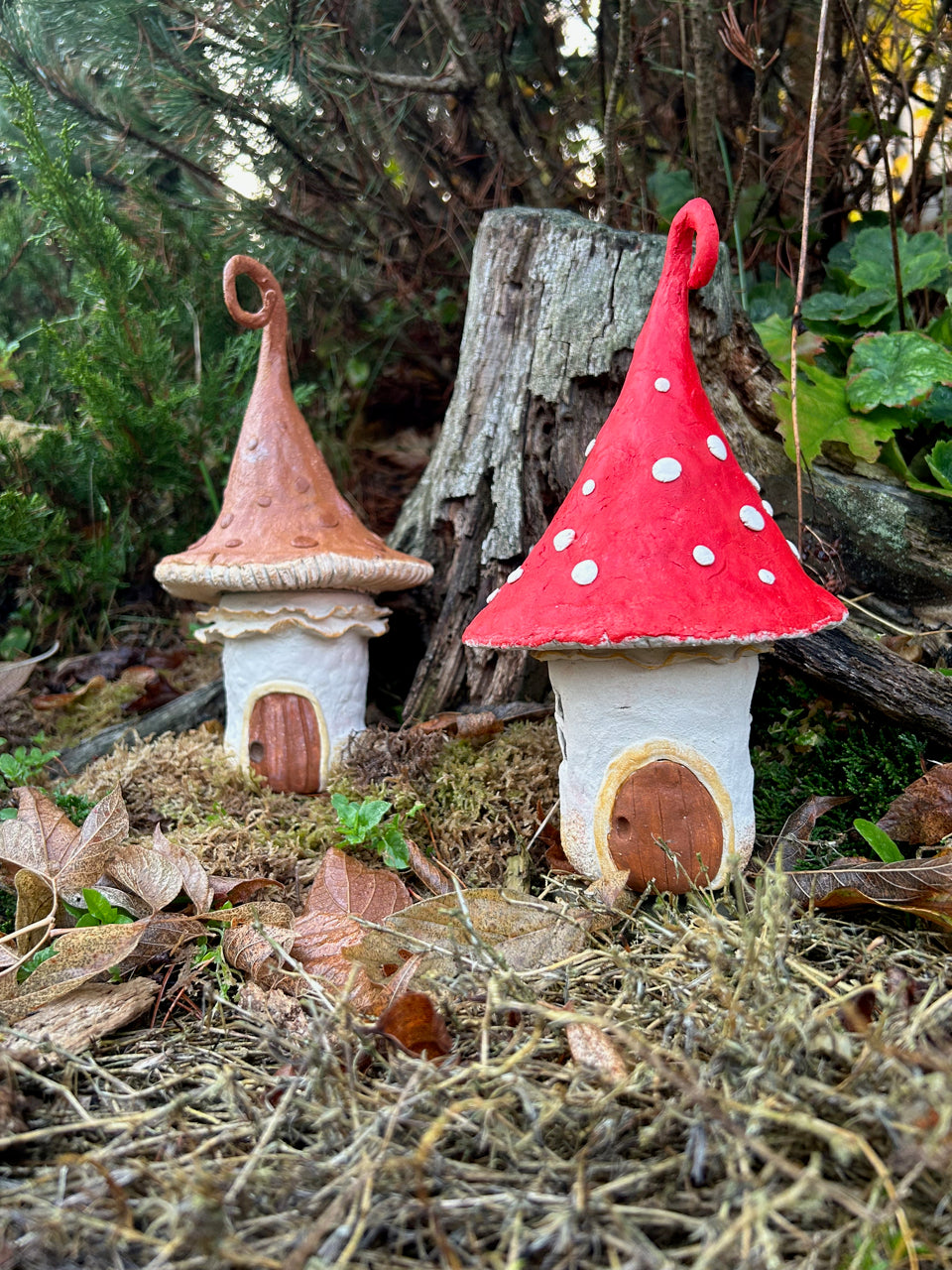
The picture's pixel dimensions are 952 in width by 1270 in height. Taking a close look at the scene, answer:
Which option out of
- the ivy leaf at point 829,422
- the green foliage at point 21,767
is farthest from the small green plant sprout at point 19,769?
the ivy leaf at point 829,422

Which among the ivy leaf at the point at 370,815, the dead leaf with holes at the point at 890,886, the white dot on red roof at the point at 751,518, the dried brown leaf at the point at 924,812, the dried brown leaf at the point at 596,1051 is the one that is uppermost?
the white dot on red roof at the point at 751,518

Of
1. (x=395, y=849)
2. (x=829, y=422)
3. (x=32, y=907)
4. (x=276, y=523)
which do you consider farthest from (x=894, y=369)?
(x=32, y=907)

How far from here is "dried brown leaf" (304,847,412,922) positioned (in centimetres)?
178

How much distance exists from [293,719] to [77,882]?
0.76 meters

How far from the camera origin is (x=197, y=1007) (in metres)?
1.57

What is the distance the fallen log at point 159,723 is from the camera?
2852mm

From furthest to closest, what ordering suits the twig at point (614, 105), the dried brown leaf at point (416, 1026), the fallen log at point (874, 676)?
the twig at point (614, 105) < the fallen log at point (874, 676) < the dried brown leaf at point (416, 1026)

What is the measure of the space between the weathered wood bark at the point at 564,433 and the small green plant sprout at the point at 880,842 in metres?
0.79

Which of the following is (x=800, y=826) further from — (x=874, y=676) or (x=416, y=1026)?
(x=416, y=1026)

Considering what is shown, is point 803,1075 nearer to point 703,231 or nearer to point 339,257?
point 703,231

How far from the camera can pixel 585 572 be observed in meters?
1.71

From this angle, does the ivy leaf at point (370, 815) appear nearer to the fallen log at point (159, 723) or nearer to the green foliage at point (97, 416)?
the fallen log at point (159, 723)

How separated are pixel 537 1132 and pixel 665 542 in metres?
1.02

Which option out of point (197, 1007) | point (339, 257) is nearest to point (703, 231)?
point (197, 1007)
